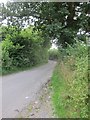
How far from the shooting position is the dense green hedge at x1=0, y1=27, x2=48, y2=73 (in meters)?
14.9

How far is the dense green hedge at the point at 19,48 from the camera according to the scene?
14866 millimetres

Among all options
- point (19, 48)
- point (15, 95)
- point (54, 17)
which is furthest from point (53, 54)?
point (15, 95)

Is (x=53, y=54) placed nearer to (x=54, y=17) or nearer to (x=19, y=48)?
(x=19, y=48)

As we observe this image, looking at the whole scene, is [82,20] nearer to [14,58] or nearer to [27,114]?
[14,58]

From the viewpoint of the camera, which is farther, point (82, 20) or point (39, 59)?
Answer: point (39, 59)

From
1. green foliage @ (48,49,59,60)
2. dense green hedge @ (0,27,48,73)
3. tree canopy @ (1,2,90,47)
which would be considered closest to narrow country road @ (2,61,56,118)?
dense green hedge @ (0,27,48,73)

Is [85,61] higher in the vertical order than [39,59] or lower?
higher

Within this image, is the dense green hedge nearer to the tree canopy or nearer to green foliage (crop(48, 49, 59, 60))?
the tree canopy

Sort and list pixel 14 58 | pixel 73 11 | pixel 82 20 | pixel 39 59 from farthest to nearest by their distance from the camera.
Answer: pixel 39 59
pixel 14 58
pixel 73 11
pixel 82 20

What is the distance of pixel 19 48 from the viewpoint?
16.7 m

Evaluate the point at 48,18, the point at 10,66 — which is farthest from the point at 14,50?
the point at 48,18

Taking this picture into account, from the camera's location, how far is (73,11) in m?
15.0

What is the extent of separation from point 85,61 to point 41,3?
8630 millimetres

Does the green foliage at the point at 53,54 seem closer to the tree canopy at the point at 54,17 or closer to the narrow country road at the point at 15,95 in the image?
the tree canopy at the point at 54,17
